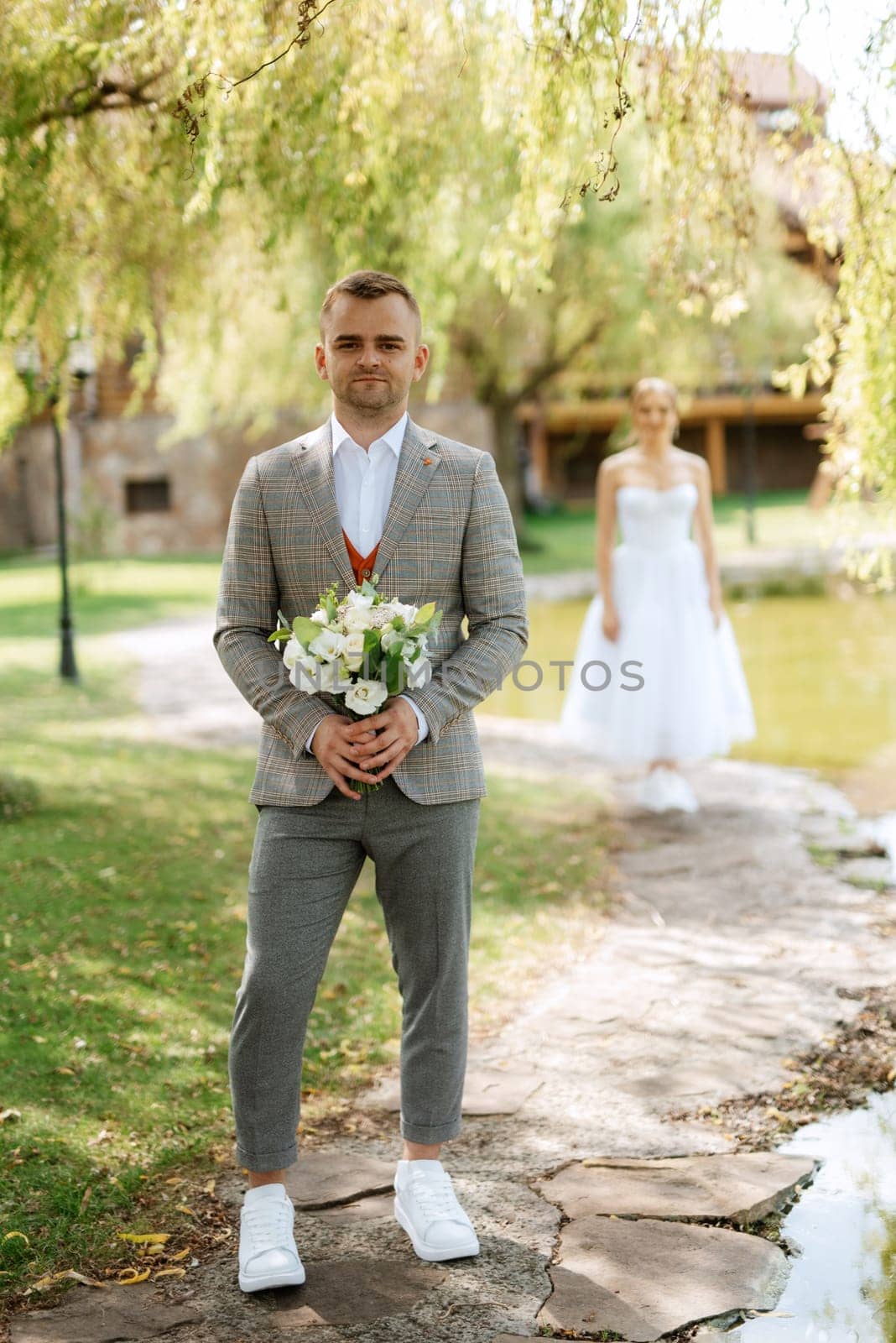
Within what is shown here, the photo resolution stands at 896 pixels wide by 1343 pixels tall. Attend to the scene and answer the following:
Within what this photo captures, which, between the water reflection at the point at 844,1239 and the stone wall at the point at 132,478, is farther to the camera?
the stone wall at the point at 132,478

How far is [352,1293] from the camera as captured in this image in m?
3.19

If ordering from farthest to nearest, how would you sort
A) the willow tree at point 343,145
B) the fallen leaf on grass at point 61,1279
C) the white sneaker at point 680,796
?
the white sneaker at point 680,796, the willow tree at point 343,145, the fallen leaf on grass at point 61,1279

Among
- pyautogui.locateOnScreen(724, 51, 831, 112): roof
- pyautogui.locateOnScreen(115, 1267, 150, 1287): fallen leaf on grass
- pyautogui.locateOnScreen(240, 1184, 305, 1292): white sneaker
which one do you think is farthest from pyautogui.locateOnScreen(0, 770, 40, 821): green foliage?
pyautogui.locateOnScreen(724, 51, 831, 112): roof

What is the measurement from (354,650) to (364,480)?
0.50 m

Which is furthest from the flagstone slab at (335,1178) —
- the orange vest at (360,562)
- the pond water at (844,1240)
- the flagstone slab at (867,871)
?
the flagstone slab at (867,871)

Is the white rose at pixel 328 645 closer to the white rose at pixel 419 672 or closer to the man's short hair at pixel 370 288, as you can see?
the white rose at pixel 419 672

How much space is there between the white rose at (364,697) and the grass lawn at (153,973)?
1.40 metres

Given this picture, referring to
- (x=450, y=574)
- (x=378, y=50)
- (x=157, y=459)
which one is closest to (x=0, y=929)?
(x=450, y=574)

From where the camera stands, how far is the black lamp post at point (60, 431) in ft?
25.0

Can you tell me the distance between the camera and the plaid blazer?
10.8 feet

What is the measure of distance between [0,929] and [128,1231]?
7.52 ft

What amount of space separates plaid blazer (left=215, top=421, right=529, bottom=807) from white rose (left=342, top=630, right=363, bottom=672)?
185 mm

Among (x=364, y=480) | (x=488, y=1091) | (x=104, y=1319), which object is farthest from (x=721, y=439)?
(x=104, y=1319)

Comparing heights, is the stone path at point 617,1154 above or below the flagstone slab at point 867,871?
below
